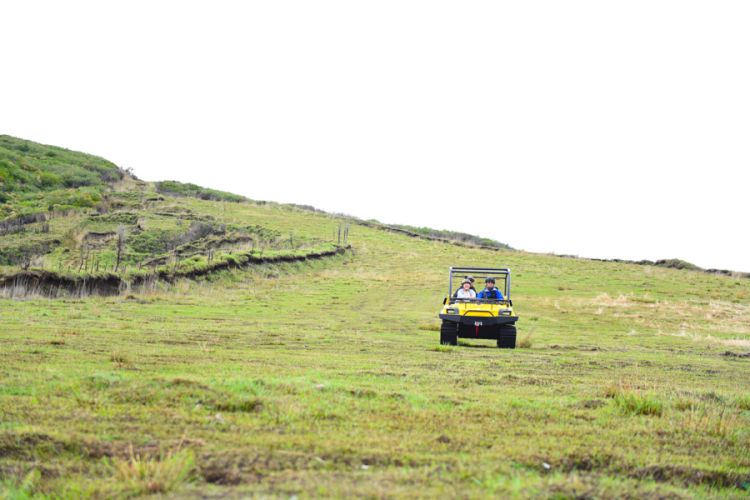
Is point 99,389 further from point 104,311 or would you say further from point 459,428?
point 104,311

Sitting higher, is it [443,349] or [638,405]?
[638,405]

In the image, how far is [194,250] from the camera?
41719mm

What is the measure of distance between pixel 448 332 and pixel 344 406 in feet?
35.4

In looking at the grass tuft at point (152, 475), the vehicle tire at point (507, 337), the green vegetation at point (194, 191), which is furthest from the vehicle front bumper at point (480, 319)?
the green vegetation at point (194, 191)

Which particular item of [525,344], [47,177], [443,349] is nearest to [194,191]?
[47,177]

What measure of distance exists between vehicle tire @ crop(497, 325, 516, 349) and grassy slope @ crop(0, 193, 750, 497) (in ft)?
2.89

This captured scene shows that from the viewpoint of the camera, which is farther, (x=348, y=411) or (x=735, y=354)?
(x=735, y=354)

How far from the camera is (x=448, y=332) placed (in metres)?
18.8

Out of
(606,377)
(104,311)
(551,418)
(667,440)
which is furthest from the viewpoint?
(104,311)

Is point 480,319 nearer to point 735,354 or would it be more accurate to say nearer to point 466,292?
point 466,292

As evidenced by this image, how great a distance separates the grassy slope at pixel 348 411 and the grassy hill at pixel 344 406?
3cm

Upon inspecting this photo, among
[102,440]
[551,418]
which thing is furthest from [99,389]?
[551,418]

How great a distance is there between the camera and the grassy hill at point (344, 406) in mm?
5762

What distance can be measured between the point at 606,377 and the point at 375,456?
25.7ft
